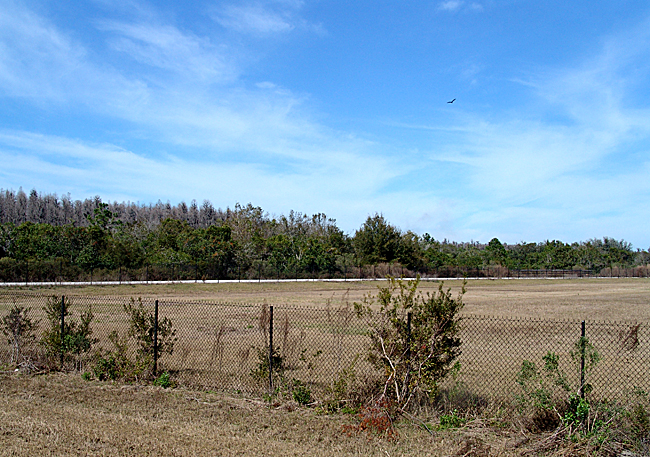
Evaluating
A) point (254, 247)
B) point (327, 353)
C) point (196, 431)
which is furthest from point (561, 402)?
point (254, 247)

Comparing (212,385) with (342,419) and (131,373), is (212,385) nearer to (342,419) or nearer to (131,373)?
(131,373)

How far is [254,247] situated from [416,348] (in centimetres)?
6160

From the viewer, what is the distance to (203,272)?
5472 centimetres

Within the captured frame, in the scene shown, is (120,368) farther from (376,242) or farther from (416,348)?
(376,242)

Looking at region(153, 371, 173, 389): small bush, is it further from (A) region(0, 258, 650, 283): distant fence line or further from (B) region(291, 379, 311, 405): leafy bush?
(A) region(0, 258, 650, 283): distant fence line

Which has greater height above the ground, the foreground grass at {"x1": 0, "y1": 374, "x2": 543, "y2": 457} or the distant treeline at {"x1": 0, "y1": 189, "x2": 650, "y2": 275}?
the distant treeline at {"x1": 0, "y1": 189, "x2": 650, "y2": 275}

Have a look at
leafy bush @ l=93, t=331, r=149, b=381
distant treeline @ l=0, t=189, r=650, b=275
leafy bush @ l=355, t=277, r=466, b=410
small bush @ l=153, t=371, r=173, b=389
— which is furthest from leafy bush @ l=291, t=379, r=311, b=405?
distant treeline @ l=0, t=189, r=650, b=275

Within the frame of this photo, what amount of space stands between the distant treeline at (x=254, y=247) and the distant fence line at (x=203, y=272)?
2.30 feet

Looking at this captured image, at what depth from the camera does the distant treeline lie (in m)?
53.3

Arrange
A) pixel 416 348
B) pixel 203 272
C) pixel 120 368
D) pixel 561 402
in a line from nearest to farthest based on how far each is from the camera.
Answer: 1. pixel 561 402
2. pixel 416 348
3. pixel 120 368
4. pixel 203 272

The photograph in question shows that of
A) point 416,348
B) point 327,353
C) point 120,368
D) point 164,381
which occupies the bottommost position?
point 327,353

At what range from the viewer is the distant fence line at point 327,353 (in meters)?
8.85

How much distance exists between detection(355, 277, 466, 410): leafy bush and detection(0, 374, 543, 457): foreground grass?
52cm

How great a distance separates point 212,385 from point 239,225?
75.4 meters
